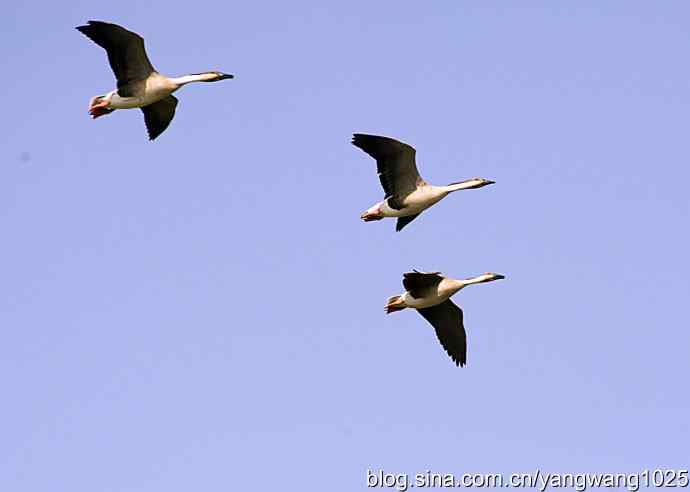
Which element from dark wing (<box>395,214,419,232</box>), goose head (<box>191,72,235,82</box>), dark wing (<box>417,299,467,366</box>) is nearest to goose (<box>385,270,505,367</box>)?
dark wing (<box>417,299,467,366</box>)

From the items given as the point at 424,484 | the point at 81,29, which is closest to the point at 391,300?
the point at 424,484

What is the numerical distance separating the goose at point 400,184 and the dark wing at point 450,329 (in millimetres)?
1980

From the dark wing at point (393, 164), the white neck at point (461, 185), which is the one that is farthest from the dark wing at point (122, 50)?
the white neck at point (461, 185)

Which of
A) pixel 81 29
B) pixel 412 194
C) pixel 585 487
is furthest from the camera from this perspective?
pixel 412 194

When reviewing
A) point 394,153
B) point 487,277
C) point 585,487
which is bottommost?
point 585,487

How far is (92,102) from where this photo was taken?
96.2ft

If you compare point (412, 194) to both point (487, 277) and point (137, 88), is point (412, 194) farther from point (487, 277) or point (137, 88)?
point (137, 88)

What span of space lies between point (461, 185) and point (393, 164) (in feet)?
5.18

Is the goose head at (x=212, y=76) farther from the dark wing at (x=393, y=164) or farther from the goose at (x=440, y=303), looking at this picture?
the goose at (x=440, y=303)

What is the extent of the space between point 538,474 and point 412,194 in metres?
7.02

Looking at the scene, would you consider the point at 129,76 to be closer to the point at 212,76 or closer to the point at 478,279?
the point at 212,76

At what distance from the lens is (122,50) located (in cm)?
2831

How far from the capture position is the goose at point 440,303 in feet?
96.0

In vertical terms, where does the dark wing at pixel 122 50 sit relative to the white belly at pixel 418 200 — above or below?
above
